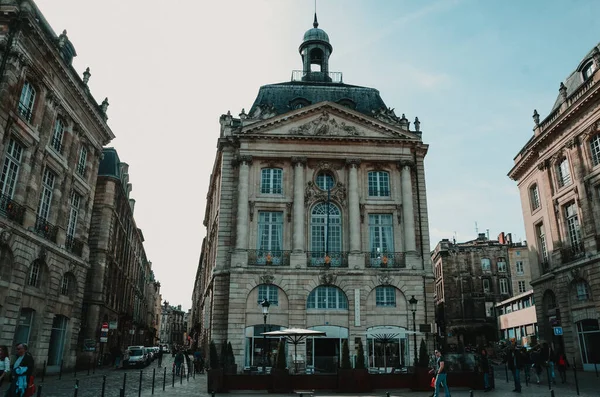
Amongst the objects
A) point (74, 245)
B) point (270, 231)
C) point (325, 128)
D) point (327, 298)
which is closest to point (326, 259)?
point (327, 298)

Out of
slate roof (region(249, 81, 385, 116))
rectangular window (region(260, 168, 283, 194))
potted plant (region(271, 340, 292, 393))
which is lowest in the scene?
potted plant (region(271, 340, 292, 393))

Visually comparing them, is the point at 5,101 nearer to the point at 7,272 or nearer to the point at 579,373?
the point at 7,272

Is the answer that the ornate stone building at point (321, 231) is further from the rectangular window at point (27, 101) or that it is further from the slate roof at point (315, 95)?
the rectangular window at point (27, 101)

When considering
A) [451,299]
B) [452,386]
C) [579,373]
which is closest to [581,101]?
[579,373]

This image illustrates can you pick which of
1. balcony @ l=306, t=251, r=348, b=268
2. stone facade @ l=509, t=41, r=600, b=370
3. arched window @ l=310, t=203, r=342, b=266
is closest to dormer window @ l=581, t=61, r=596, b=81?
stone facade @ l=509, t=41, r=600, b=370

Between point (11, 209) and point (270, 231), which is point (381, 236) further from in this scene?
point (11, 209)

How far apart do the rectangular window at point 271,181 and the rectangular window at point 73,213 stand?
11.3m

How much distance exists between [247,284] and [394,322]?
9263 mm

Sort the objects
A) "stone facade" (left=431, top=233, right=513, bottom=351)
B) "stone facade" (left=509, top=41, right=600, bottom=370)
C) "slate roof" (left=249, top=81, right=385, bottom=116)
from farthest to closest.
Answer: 1. "stone facade" (left=431, top=233, right=513, bottom=351)
2. "slate roof" (left=249, top=81, right=385, bottom=116)
3. "stone facade" (left=509, top=41, right=600, bottom=370)

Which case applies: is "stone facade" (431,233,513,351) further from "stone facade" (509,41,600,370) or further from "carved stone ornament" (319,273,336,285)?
"carved stone ornament" (319,273,336,285)

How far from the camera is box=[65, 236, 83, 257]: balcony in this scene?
27.2 meters

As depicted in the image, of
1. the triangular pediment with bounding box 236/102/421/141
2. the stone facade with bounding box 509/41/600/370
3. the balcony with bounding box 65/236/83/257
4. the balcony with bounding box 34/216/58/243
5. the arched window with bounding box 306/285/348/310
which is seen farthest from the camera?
the triangular pediment with bounding box 236/102/421/141

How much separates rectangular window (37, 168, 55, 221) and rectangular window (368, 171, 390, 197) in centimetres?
1930

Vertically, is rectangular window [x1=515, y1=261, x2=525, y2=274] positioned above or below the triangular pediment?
below
